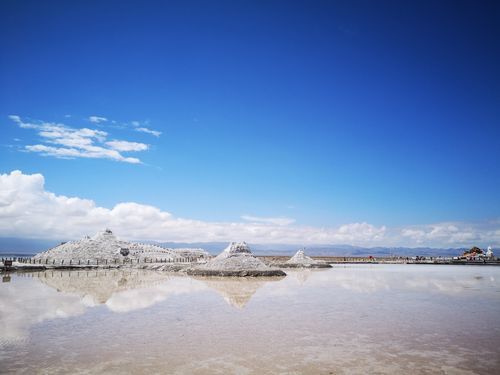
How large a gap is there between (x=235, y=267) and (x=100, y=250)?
97.3 ft

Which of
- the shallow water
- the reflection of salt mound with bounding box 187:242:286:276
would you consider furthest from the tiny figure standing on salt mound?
the shallow water

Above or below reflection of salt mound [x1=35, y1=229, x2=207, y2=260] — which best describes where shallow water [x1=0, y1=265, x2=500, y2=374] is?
below

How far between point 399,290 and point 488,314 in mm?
9592

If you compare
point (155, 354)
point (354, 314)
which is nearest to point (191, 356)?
point (155, 354)

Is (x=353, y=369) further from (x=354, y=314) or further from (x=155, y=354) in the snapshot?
(x=354, y=314)

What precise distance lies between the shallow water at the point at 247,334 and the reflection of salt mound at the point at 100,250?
35745mm

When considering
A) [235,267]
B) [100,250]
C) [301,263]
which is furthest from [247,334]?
[100,250]

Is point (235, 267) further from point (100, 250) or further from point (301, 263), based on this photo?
point (100, 250)

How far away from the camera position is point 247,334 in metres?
13.0

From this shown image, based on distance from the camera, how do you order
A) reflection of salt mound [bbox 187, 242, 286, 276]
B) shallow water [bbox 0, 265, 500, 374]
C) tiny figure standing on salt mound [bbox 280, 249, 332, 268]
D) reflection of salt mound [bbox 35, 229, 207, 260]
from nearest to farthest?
shallow water [bbox 0, 265, 500, 374] → reflection of salt mound [bbox 187, 242, 286, 276] → reflection of salt mound [bbox 35, 229, 207, 260] → tiny figure standing on salt mound [bbox 280, 249, 332, 268]

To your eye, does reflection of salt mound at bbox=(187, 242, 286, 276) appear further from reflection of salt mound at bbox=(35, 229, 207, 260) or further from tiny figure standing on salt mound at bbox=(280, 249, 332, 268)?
reflection of salt mound at bbox=(35, 229, 207, 260)

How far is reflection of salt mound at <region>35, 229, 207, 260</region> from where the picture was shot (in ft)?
186

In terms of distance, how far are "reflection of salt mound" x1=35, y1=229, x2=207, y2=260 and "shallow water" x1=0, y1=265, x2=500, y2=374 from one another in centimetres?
3575

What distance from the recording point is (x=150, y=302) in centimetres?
2022
